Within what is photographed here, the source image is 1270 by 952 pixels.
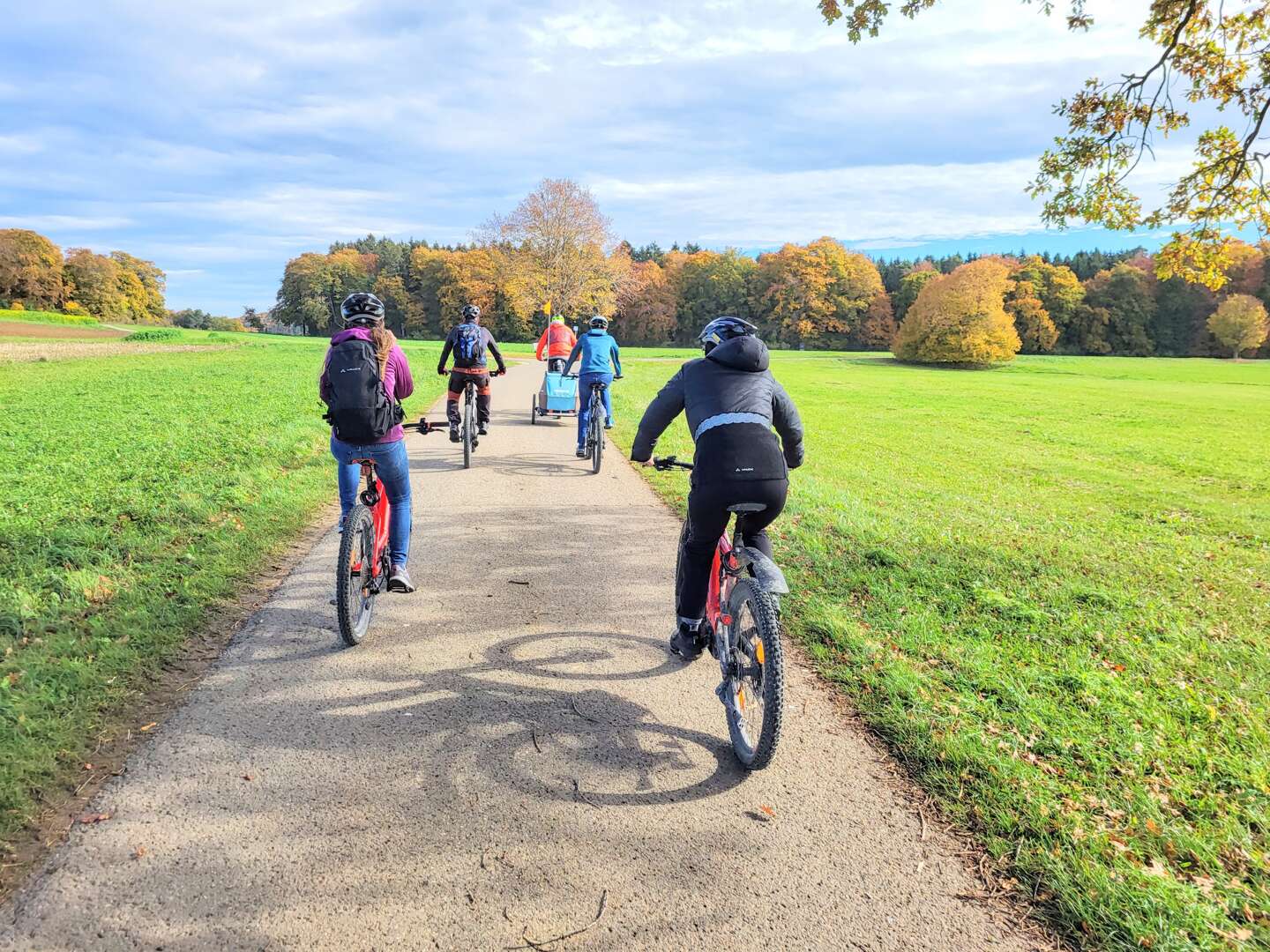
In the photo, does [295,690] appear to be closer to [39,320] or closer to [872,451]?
[872,451]

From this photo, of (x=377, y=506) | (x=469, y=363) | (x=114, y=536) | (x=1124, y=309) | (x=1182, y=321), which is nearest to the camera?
(x=377, y=506)

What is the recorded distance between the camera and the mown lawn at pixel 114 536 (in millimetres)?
3436

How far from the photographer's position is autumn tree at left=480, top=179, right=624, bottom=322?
48.6 m

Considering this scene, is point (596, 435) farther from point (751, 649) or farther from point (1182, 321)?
point (1182, 321)

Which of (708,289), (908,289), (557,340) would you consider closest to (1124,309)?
(908,289)

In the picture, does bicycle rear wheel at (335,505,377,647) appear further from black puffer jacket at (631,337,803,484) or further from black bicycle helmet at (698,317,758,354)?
black bicycle helmet at (698,317,758,354)

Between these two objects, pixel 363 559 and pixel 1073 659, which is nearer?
pixel 363 559

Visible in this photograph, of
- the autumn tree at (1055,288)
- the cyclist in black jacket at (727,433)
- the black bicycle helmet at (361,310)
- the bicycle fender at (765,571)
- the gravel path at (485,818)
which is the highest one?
the autumn tree at (1055,288)

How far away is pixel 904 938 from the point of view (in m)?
2.37

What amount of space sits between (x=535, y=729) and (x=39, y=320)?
245ft

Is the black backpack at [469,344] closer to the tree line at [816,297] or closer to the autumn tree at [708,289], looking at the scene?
the tree line at [816,297]

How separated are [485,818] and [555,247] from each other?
163ft

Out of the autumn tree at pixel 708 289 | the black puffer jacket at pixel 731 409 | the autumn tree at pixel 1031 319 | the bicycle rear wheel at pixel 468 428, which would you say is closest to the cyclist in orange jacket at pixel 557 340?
the bicycle rear wheel at pixel 468 428

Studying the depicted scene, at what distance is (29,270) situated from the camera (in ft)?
243
